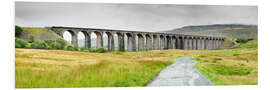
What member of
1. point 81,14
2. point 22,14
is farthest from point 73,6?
point 22,14

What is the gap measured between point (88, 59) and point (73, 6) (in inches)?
113

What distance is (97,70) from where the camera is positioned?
8820mm

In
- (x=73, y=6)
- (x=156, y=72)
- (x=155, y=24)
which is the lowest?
(x=156, y=72)

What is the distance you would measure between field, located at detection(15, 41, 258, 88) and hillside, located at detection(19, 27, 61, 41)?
2.99 ft

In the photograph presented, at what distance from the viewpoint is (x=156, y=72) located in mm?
9531

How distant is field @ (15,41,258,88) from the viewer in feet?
26.5

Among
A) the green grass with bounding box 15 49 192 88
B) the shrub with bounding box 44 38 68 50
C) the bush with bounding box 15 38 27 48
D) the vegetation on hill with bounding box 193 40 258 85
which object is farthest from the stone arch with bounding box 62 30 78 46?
the vegetation on hill with bounding box 193 40 258 85

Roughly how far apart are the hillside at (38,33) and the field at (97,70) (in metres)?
0.91

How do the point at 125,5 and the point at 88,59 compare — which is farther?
the point at 125,5

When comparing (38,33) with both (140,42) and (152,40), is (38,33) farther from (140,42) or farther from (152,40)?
(140,42)

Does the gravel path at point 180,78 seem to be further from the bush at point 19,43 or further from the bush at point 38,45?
the bush at point 19,43

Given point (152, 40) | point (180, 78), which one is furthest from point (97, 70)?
point (152, 40)

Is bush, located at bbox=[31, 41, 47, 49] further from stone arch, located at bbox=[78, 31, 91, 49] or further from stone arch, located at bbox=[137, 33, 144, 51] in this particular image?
stone arch, located at bbox=[137, 33, 144, 51]
